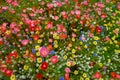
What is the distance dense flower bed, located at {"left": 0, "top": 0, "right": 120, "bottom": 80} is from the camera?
15.0 ft

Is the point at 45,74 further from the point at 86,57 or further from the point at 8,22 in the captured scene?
the point at 8,22

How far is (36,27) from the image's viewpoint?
5215 mm

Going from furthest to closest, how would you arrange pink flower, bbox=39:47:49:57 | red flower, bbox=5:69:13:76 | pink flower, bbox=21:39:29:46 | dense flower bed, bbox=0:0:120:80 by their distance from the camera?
1. pink flower, bbox=21:39:29:46
2. dense flower bed, bbox=0:0:120:80
3. pink flower, bbox=39:47:49:57
4. red flower, bbox=5:69:13:76

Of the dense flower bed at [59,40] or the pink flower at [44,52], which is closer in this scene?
the pink flower at [44,52]

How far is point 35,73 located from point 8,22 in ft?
5.46

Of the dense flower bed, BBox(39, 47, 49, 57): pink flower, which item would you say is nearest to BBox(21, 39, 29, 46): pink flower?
the dense flower bed

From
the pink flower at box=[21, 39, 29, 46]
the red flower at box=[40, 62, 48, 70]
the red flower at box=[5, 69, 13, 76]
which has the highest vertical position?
the pink flower at box=[21, 39, 29, 46]

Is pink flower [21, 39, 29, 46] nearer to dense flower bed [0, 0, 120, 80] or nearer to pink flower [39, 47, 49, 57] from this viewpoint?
dense flower bed [0, 0, 120, 80]

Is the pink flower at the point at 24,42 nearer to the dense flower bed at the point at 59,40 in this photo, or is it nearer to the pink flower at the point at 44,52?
the dense flower bed at the point at 59,40

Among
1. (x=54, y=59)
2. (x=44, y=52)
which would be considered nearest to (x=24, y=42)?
(x=44, y=52)

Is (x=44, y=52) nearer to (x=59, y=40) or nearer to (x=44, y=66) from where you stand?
(x=44, y=66)

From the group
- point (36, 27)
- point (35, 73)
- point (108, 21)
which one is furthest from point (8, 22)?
point (108, 21)

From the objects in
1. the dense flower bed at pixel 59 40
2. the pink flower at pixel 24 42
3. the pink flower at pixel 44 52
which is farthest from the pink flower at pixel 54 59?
the pink flower at pixel 24 42

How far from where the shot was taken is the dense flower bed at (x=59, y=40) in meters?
4.57
